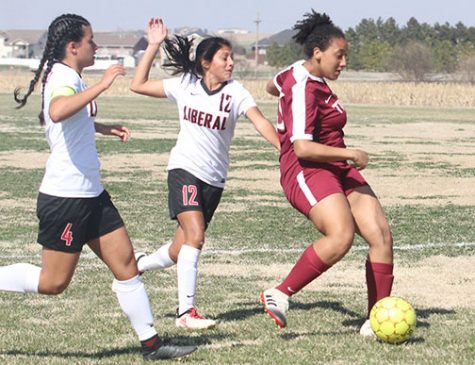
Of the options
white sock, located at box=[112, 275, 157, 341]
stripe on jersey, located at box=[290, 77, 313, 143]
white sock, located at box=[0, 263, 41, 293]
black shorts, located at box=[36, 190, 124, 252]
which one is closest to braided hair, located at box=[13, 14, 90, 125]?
black shorts, located at box=[36, 190, 124, 252]

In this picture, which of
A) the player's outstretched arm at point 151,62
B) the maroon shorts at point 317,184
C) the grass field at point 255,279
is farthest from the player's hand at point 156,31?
the grass field at point 255,279

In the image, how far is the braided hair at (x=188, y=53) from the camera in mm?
8281

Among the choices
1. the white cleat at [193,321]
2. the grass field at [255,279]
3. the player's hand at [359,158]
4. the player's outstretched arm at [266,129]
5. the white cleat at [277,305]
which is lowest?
the grass field at [255,279]

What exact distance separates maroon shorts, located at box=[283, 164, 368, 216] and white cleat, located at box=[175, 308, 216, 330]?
40.3 inches

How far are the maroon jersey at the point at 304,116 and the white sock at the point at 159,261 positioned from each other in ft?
4.27

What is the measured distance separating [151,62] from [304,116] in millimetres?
1324

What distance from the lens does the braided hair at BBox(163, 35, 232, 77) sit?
828 cm

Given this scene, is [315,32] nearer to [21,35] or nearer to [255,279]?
[255,279]

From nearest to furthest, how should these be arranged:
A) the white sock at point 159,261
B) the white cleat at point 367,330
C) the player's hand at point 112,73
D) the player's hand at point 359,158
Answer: the player's hand at point 112,73 → the player's hand at point 359,158 → the white cleat at point 367,330 → the white sock at point 159,261

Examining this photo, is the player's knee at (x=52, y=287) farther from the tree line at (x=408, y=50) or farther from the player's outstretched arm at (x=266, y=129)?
the tree line at (x=408, y=50)

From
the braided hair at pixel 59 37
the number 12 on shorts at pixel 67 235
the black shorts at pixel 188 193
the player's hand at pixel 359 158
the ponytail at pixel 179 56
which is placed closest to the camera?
the number 12 on shorts at pixel 67 235

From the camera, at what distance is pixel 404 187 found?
18.6 m

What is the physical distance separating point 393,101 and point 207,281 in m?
50.1

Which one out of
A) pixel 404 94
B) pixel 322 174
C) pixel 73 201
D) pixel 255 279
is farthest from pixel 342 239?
pixel 404 94
